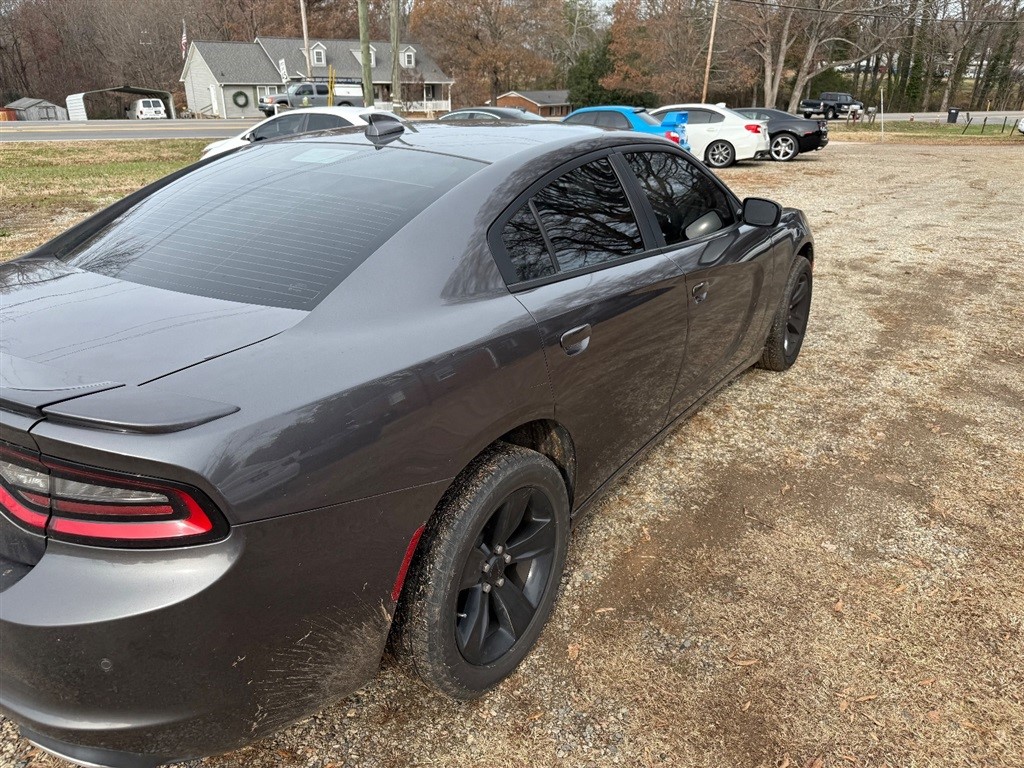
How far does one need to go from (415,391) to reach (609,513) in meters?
1.71

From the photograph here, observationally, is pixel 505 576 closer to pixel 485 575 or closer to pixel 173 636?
pixel 485 575

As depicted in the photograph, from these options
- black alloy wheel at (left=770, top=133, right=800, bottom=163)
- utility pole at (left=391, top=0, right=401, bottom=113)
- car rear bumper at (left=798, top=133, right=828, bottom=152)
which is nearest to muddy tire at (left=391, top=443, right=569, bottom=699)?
black alloy wheel at (left=770, top=133, right=800, bottom=163)

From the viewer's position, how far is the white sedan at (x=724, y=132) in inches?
648

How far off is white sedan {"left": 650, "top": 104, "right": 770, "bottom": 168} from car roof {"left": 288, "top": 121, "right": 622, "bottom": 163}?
48.5ft

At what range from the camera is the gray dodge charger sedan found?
1.36m

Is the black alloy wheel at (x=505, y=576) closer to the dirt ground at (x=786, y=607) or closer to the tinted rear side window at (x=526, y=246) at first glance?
the dirt ground at (x=786, y=607)

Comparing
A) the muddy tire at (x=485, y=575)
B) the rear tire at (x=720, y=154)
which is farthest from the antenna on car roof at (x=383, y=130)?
the rear tire at (x=720, y=154)

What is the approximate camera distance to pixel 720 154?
16.9 meters

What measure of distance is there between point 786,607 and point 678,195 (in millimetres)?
1792

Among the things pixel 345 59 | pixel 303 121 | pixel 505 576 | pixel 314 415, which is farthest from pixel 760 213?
pixel 345 59

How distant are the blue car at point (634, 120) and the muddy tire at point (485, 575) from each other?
41.2 feet

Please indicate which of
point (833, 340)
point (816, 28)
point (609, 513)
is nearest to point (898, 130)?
point (816, 28)

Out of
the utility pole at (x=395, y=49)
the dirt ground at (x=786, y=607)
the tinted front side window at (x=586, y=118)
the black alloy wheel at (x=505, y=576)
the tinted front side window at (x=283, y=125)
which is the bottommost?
the dirt ground at (x=786, y=607)

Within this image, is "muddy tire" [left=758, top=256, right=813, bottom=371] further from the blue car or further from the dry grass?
the blue car
